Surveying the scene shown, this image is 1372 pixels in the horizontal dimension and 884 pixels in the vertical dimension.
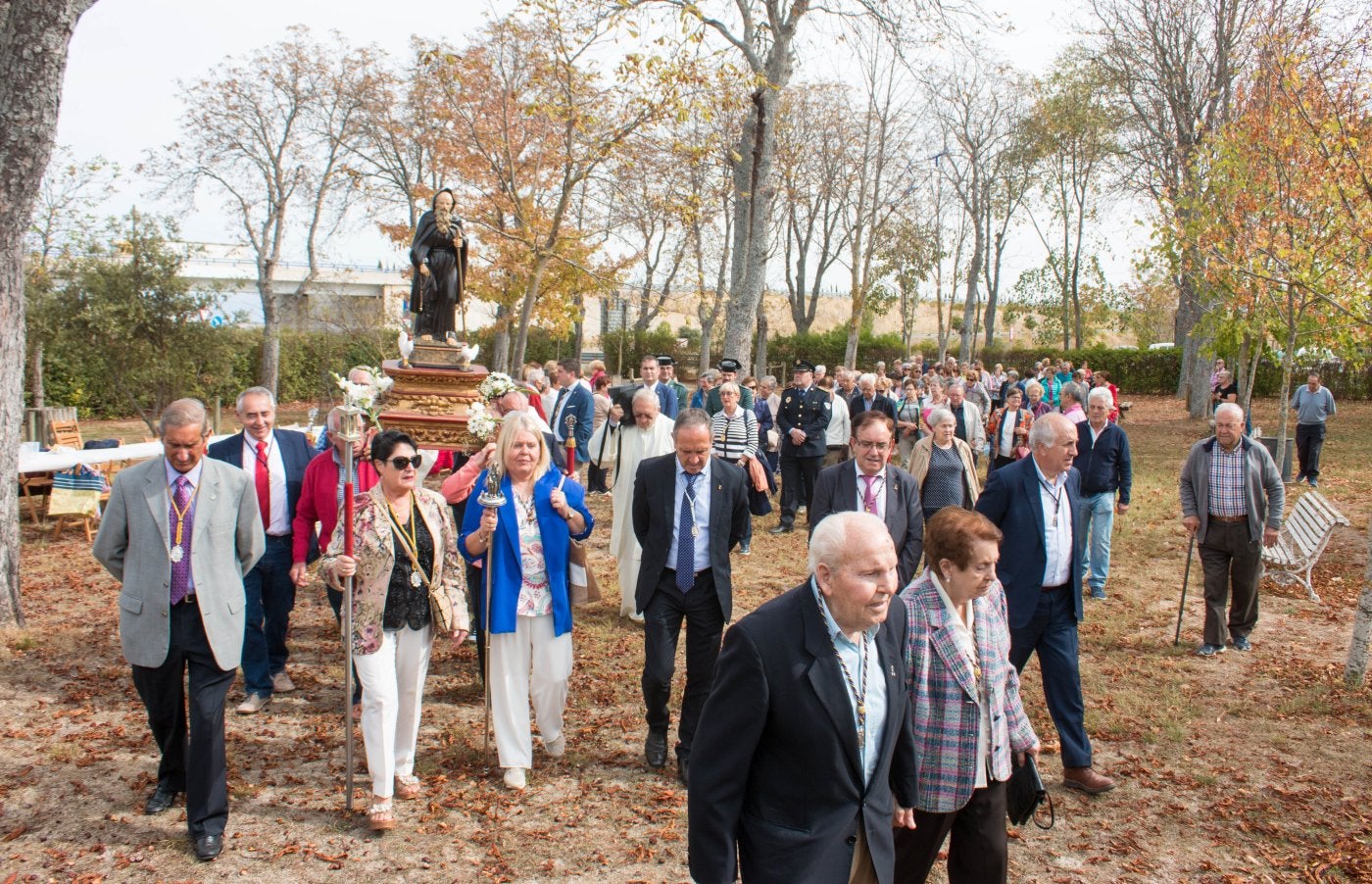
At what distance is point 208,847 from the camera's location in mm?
4340

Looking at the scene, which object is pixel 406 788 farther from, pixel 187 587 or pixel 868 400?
pixel 868 400

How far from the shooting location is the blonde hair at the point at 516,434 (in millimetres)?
5230

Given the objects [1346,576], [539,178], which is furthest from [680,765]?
[539,178]

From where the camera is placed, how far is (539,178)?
24234 millimetres

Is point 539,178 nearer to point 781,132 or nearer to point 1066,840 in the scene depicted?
point 781,132

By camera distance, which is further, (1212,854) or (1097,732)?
(1097,732)

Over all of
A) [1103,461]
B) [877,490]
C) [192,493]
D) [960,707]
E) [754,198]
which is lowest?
[960,707]

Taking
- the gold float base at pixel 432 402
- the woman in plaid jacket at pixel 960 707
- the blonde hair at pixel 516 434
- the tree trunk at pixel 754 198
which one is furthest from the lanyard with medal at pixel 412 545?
the tree trunk at pixel 754 198

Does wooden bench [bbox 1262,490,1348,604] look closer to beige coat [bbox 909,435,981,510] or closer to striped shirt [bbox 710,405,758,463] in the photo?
beige coat [bbox 909,435,981,510]

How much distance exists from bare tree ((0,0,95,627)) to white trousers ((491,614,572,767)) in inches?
188

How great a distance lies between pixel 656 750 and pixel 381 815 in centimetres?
154

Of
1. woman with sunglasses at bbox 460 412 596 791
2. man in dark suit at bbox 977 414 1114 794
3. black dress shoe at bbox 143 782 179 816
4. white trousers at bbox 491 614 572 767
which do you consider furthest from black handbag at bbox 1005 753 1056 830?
black dress shoe at bbox 143 782 179 816

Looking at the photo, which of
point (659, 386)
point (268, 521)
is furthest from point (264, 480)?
point (659, 386)

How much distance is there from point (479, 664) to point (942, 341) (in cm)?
4238
